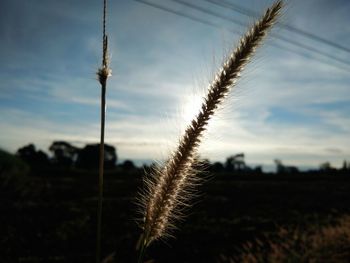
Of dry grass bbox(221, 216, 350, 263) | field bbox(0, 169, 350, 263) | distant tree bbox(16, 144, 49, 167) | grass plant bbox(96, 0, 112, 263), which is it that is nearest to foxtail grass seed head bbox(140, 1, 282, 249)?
grass plant bbox(96, 0, 112, 263)

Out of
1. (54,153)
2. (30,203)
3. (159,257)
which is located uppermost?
(54,153)

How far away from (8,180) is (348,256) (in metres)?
14.1

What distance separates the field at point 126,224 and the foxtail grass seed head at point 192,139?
14.0 ft

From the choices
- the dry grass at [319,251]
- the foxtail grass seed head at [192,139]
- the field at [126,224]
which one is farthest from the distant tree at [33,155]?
the foxtail grass seed head at [192,139]

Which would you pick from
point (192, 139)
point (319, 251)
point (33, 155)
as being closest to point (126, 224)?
point (319, 251)

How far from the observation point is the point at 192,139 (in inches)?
47.0

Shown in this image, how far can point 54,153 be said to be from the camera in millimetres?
56781

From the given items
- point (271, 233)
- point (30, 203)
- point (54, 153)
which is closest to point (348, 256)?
point (271, 233)

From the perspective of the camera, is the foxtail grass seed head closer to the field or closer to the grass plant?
the grass plant

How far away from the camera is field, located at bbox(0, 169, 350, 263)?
9844 mm

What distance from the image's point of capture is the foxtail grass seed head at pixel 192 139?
3.87 feet

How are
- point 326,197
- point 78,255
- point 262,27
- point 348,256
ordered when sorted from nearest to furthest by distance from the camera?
point 262,27 → point 348,256 → point 78,255 → point 326,197

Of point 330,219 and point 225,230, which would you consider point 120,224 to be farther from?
point 330,219

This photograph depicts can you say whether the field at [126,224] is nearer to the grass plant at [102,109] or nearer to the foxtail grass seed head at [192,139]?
the foxtail grass seed head at [192,139]
